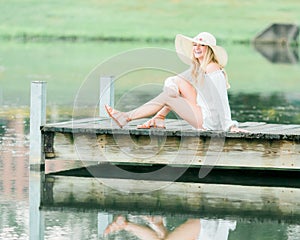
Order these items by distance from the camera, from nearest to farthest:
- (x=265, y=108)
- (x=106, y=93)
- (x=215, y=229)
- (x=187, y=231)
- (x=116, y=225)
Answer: (x=187, y=231)
(x=215, y=229)
(x=116, y=225)
(x=106, y=93)
(x=265, y=108)

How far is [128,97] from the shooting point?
20.8m

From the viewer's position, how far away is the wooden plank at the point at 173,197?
32.7ft

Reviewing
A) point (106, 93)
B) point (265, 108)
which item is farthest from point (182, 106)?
point (265, 108)

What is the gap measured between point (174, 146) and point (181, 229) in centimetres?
245

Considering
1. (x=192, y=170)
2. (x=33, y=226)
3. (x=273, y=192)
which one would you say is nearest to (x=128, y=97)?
(x=192, y=170)

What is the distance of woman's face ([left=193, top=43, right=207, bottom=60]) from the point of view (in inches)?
449

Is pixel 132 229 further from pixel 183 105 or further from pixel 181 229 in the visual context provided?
pixel 183 105

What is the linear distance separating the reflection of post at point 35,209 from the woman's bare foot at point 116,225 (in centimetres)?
46

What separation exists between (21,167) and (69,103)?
728cm

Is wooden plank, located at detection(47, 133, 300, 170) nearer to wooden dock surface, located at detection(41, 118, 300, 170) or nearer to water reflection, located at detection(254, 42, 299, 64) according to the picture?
wooden dock surface, located at detection(41, 118, 300, 170)

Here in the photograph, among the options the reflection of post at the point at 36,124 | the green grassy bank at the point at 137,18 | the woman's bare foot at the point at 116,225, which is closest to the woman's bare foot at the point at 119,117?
the reflection of post at the point at 36,124

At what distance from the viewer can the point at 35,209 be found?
988 cm

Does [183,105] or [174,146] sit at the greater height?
[183,105]

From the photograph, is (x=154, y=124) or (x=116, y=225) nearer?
(x=116, y=225)
